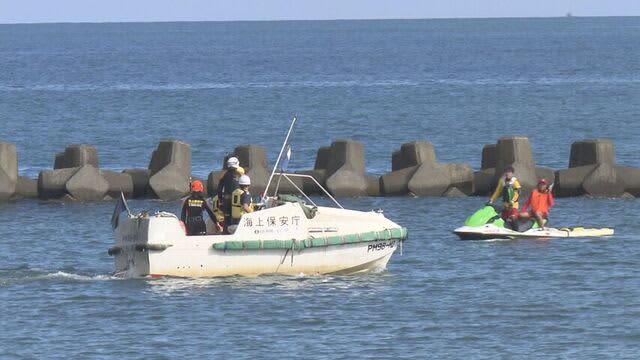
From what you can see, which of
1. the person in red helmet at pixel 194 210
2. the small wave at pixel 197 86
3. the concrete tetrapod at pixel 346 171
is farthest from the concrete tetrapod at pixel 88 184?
the small wave at pixel 197 86

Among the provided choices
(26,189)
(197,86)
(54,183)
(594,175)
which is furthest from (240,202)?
(197,86)

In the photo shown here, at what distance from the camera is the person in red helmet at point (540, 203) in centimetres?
3253

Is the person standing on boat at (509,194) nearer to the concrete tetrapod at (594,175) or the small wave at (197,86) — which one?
the concrete tetrapod at (594,175)

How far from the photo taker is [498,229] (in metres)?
32.9

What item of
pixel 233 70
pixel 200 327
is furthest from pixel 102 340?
pixel 233 70

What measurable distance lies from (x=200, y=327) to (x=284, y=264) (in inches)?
120

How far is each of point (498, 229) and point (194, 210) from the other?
25.4 feet

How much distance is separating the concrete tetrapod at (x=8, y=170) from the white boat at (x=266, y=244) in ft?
36.2

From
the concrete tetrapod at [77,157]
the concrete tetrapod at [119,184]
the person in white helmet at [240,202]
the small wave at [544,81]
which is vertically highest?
the small wave at [544,81]

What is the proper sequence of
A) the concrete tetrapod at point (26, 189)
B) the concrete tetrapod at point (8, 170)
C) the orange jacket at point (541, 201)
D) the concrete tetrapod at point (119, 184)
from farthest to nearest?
the concrete tetrapod at point (26, 189) → the concrete tetrapod at point (119, 184) → the concrete tetrapod at point (8, 170) → the orange jacket at point (541, 201)

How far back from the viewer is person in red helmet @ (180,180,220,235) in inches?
1070

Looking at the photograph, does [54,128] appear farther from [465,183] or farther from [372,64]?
[372,64]

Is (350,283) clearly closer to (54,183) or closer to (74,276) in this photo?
(74,276)

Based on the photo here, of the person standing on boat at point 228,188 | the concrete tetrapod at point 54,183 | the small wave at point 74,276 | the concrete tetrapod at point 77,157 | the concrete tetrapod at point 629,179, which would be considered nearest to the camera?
the person standing on boat at point 228,188
